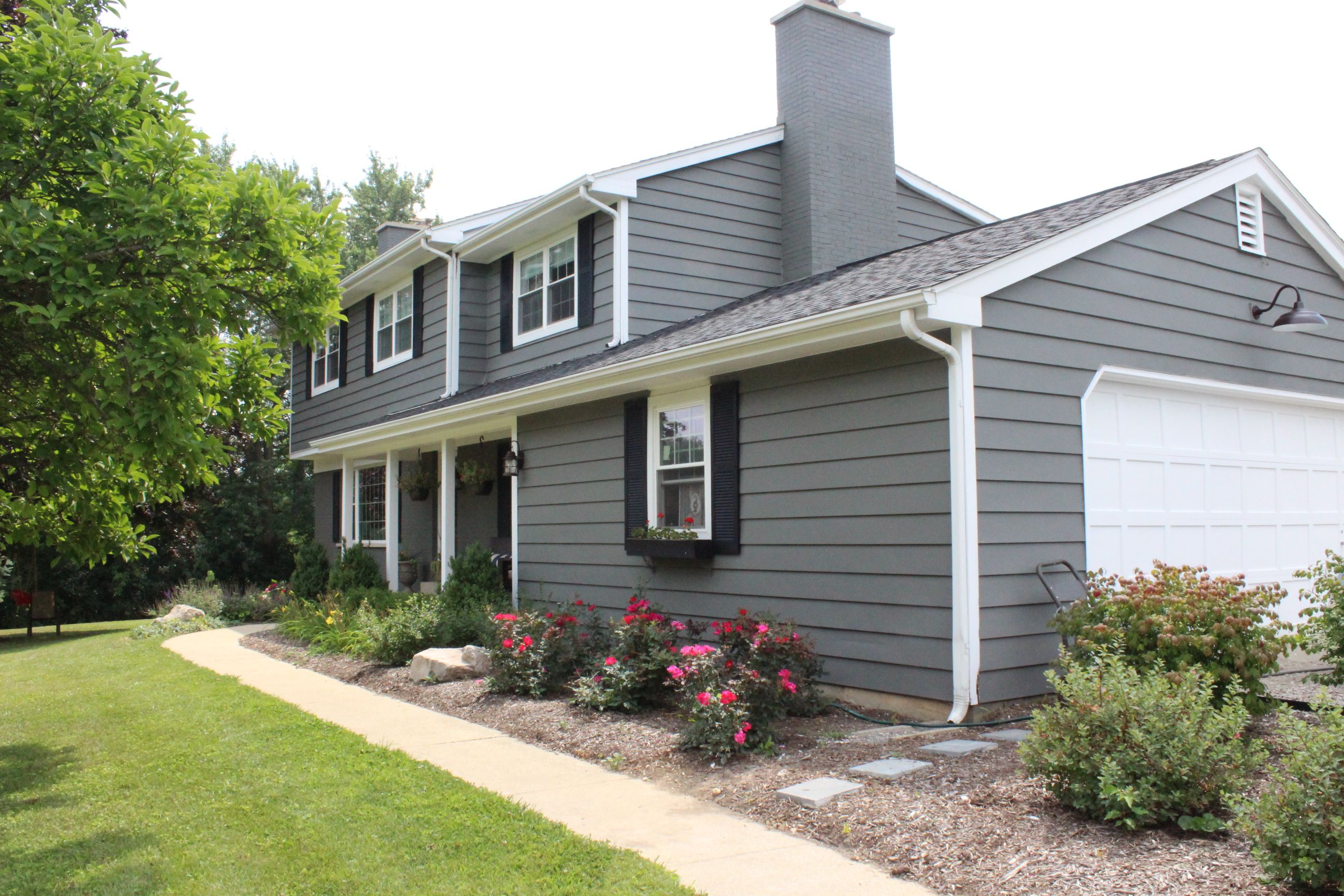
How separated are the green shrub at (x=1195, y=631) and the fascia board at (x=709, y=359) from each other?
222 cm

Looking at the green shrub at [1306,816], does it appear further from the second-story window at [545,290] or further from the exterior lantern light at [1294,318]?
the second-story window at [545,290]

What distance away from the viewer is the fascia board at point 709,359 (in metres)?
6.84

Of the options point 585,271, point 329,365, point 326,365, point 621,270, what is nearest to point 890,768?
point 621,270

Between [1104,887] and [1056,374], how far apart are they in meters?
4.43

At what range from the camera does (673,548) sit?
8875mm

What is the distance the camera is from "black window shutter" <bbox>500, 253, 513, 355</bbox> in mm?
13695

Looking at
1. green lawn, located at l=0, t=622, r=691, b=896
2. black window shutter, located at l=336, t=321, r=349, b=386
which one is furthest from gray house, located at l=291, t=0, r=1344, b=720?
black window shutter, located at l=336, t=321, r=349, b=386

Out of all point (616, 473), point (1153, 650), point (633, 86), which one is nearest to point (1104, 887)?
point (1153, 650)

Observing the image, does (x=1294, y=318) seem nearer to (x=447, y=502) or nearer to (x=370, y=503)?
(x=447, y=502)

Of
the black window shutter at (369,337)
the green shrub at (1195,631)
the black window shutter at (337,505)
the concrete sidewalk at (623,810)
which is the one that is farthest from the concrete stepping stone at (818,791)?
the black window shutter at (337,505)

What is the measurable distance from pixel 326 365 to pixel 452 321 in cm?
624

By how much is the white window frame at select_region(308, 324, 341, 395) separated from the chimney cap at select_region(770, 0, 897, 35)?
9.80 meters

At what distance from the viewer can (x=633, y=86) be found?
443 inches

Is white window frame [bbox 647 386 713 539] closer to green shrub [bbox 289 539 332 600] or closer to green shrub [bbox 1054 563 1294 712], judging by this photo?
green shrub [bbox 1054 563 1294 712]
